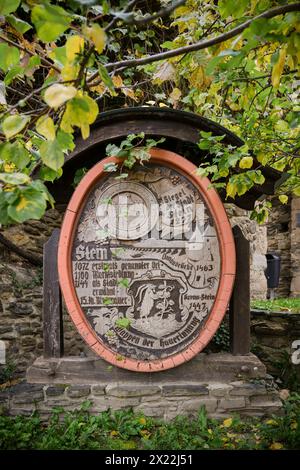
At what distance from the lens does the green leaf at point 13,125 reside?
1432 mm

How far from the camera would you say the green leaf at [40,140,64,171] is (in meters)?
1.43

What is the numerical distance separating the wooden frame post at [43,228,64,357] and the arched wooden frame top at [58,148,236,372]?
0.64 ft

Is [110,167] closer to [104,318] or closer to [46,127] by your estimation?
[104,318]

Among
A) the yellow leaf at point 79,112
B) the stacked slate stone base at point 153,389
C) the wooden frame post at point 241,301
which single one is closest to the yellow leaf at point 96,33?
the yellow leaf at point 79,112

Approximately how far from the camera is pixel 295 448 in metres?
2.55

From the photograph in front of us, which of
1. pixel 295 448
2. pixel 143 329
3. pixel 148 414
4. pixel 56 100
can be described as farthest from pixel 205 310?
pixel 56 100

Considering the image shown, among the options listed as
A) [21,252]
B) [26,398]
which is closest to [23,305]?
[21,252]

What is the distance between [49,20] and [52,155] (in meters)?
0.48

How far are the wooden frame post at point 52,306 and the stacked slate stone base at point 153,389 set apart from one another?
0.12 meters

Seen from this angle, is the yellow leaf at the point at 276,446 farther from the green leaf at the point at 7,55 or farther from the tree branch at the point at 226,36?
the green leaf at the point at 7,55

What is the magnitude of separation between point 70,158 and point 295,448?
2811mm

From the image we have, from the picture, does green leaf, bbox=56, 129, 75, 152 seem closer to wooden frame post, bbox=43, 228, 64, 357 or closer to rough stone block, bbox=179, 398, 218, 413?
wooden frame post, bbox=43, 228, 64, 357
